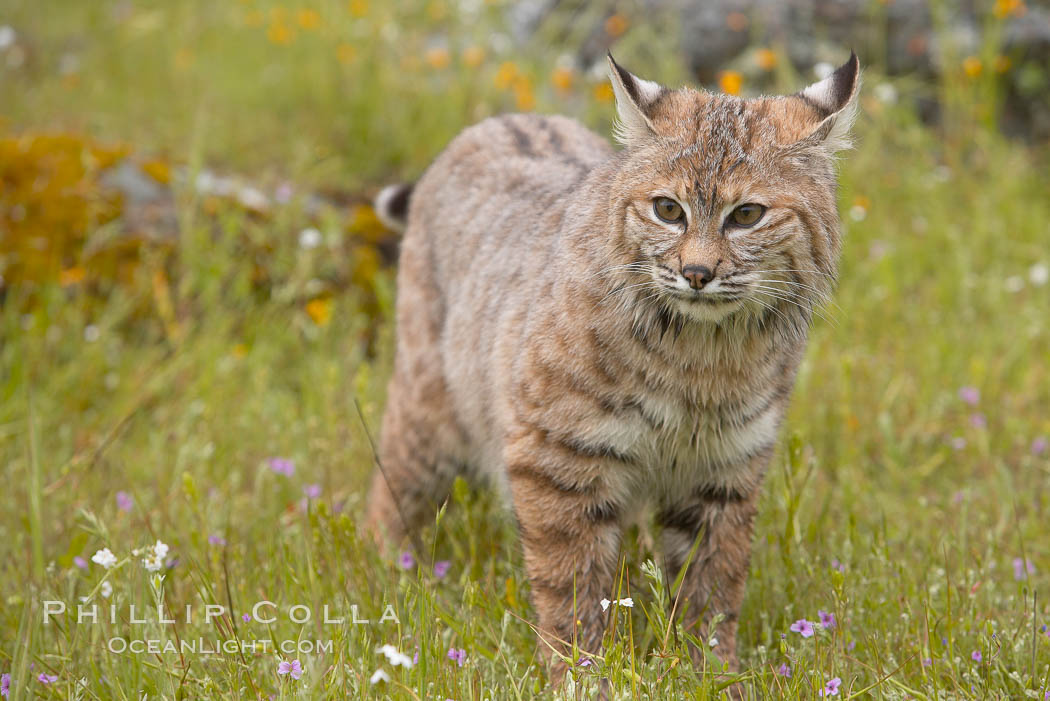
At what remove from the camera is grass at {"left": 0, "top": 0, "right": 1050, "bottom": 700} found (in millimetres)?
2635

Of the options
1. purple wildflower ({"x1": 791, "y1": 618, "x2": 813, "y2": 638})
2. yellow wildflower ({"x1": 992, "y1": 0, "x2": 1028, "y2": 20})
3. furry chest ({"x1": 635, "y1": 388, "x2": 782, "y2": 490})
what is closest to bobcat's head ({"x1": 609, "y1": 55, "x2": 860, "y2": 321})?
furry chest ({"x1": 635, "y1": 388, "x2": 782, "y2": 490})

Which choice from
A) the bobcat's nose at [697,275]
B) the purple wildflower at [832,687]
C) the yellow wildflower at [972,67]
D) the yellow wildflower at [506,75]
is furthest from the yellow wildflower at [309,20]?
the purple wildflower at [832,687]

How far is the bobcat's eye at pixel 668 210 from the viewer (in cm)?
277

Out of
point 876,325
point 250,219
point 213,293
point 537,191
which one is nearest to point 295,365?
point 213,293

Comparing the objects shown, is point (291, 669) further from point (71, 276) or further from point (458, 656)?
point (71, 276)

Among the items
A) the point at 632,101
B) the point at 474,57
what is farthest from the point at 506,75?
the point at 632,101

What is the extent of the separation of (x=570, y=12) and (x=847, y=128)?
5.24 metres

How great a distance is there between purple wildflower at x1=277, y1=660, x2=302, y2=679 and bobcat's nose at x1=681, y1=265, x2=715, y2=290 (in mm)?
1354

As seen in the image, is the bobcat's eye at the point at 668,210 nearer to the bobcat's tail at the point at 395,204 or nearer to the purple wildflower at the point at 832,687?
the purple wildflower at the point at 832,687

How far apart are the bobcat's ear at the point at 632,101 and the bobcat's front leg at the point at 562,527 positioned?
91 centimetres

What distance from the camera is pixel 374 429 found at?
4480 millimetres

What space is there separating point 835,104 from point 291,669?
6.86 feet

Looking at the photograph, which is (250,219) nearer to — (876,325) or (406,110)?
(406,110)

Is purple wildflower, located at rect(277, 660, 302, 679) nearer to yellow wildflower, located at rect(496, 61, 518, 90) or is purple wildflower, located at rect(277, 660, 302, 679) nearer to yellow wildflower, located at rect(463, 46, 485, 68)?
yellow wildflower, located at rect(496, 61, 518, 90)
